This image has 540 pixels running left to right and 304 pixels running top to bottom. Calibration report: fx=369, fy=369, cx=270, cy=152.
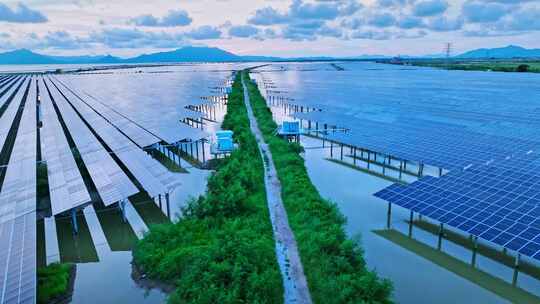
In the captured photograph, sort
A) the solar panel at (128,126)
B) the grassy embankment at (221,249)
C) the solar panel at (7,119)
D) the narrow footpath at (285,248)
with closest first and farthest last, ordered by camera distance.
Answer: the grassy embankment at (221,249), the narrow footpath at (285,248), the solar panel at (128,126), the solar panel at (7,119)

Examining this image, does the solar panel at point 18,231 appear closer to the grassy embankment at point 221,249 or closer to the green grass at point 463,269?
the grassy embankment at point 221,249

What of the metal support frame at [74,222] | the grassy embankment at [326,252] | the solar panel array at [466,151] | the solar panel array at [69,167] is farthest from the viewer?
the metal support frame at [74,222]

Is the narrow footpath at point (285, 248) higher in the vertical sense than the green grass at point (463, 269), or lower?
higher

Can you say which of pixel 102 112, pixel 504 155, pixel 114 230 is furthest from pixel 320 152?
pixel 102 112

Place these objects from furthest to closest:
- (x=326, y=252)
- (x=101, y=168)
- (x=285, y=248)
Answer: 1. (x=101, y=168)
2. (x=285, y=248)
3. (x=326, y=252)

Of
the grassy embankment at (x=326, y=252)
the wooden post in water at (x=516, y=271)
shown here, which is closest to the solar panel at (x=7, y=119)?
the grassy embankment at (x=326, y=252)

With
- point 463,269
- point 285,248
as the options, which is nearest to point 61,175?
point 285,248

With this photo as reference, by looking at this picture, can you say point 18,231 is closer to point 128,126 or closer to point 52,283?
point 52,283
